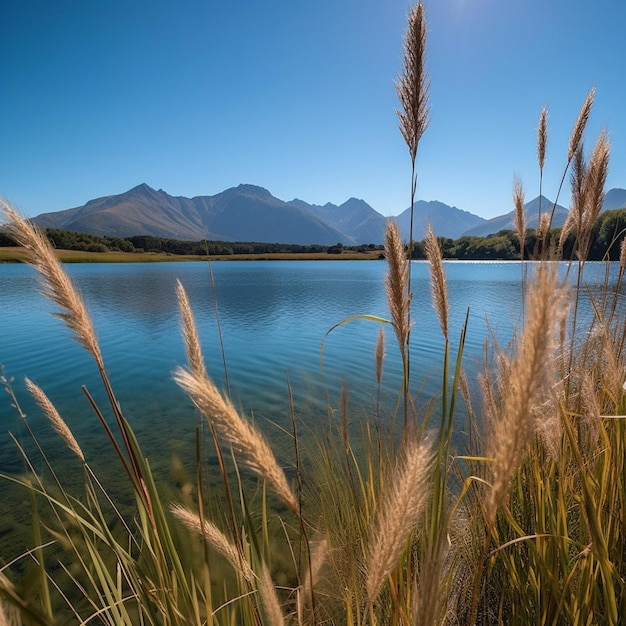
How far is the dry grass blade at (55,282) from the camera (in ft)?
4.45

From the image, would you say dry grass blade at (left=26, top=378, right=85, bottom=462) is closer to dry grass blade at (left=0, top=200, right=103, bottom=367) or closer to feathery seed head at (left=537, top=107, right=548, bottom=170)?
dry grass blade at (left=0, top=200, right=103, bottom=367)

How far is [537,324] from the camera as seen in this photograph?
895 millimetres

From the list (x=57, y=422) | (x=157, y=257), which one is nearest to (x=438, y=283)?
(x=57, y=422)

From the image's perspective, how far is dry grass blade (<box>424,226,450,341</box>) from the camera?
173 centimetres

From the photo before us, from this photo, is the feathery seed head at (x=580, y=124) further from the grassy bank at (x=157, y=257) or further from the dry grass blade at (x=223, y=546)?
the grassy bank at (x=157, y=257)

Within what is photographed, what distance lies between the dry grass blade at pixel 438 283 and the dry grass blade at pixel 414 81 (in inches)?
17.6

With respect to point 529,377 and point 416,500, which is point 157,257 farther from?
point 529,377

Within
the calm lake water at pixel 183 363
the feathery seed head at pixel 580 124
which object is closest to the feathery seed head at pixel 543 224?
the feathery seed head at pixel 580 124

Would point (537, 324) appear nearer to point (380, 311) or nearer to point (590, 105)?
point (590, 105)

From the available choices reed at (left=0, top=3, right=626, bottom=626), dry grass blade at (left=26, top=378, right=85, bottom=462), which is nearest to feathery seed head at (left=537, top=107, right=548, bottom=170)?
reed at (left=0, top=3, right=626, bottom=626)

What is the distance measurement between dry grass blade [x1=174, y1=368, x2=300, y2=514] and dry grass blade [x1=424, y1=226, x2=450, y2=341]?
990 millimetres

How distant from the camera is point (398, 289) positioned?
163 cm

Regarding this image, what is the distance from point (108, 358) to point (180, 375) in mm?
15262

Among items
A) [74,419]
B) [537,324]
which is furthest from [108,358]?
[537,324]
